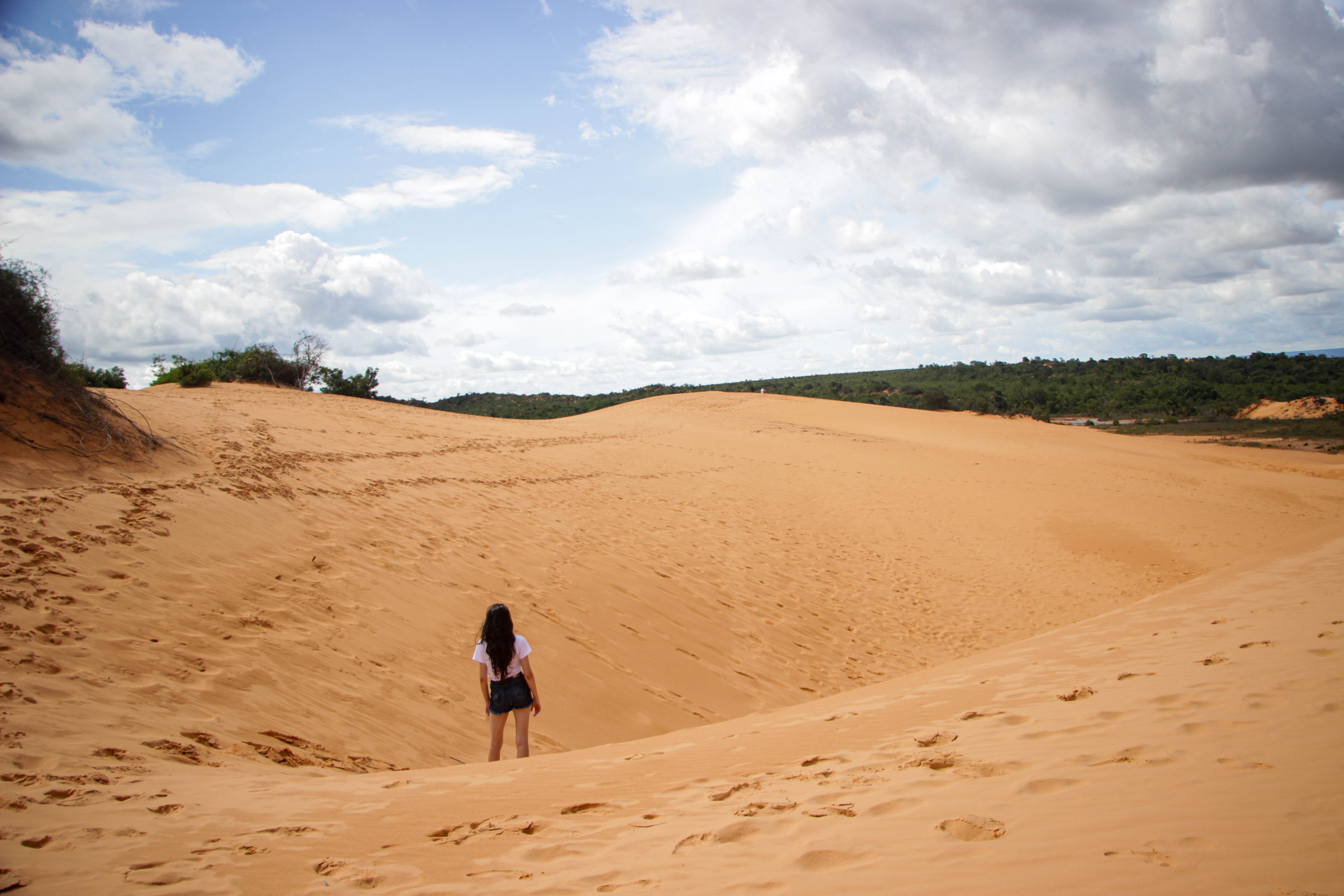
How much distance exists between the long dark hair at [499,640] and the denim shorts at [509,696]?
0.08m

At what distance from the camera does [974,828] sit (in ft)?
9.30

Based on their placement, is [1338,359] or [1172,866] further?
[1338,359]

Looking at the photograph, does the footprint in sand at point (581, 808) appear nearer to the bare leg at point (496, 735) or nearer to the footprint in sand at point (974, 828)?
the bare leg at point (496, 735)

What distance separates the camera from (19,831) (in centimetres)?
284

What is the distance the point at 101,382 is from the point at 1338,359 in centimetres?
9052

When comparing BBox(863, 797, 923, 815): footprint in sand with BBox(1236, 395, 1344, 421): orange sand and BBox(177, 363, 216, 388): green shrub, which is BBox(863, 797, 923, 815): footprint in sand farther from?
BBox(1236, 395, 1344, 421): orange sand

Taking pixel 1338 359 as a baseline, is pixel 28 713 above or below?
below

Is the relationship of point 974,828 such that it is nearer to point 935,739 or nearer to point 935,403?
point 935,739

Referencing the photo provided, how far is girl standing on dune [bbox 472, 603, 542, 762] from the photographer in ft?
16.6

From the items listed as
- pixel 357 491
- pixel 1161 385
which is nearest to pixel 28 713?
pixel 357 491

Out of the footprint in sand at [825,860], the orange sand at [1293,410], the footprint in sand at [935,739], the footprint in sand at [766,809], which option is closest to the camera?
the footprint in sand at [825,860]

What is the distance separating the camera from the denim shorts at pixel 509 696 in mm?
5113

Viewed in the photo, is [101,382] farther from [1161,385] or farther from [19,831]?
[1161,385]

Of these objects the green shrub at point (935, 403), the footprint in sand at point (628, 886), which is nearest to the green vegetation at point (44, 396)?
the footprint in sand at point (628, 886)
